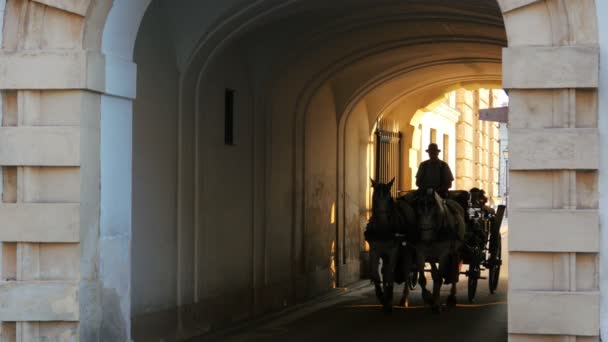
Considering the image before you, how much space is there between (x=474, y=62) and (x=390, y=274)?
5.50 metres

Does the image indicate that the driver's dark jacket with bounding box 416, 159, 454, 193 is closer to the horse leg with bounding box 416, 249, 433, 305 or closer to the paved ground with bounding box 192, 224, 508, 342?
the paved ground with bounding box 192, 224, 508, 342

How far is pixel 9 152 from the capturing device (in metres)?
8.69

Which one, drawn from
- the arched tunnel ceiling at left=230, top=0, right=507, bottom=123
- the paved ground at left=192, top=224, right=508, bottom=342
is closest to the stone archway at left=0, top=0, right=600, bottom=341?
the paved ground at left=192, top=224, right=508, bottom=342

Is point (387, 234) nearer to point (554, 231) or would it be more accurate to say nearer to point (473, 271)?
point (473, 271)

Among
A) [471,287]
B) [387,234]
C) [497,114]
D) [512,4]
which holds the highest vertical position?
[512,4]

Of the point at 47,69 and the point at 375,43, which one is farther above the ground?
the point at 375,43

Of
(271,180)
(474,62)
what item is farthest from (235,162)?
(474,62)

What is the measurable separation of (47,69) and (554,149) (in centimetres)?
391

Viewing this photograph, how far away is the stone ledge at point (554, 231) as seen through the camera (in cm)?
755

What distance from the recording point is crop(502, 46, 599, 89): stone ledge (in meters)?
7.51

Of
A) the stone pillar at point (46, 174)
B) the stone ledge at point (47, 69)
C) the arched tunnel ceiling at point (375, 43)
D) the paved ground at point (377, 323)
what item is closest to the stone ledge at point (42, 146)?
the stone pillar at point (46, 174)

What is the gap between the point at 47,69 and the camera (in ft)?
28.5

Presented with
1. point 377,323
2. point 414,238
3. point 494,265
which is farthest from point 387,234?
point 494,265

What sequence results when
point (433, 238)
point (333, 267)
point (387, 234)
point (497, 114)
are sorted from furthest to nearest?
point (333, 267) < point (433, 238) < point (387, 234) < point (497, 114)
